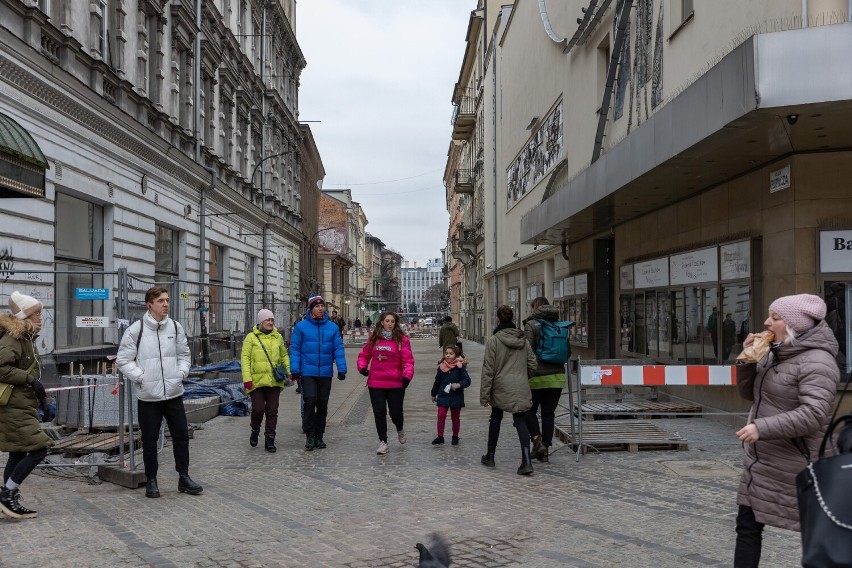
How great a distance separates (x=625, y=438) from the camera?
31.1 feet

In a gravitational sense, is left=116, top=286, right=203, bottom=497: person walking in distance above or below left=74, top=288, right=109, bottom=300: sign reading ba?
below

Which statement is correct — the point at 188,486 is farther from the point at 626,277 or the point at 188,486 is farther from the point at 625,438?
the point at 626,277

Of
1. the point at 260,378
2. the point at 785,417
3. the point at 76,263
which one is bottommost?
the point at 260,378

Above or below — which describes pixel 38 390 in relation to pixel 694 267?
below

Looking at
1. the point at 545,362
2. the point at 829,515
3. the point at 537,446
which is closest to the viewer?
the point at 829,515

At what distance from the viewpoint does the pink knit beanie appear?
383 cm

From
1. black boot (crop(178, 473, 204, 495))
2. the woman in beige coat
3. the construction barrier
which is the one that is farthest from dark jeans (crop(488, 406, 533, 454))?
the woman in beige coat

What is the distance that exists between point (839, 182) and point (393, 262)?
14579 cm

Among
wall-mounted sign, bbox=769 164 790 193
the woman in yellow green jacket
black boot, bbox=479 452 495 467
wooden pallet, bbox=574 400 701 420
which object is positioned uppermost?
wall-mounted sign, bbox=769 164 790 193

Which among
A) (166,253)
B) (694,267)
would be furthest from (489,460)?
(166,253)

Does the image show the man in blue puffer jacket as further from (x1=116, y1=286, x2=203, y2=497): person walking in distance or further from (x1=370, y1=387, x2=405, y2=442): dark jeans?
(x1=116, y1=286, x2=203, y2=497): person walking in distance

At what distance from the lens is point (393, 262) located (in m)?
155

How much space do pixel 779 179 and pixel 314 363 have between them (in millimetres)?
5958

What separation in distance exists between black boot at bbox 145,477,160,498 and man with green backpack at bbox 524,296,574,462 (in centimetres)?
372
